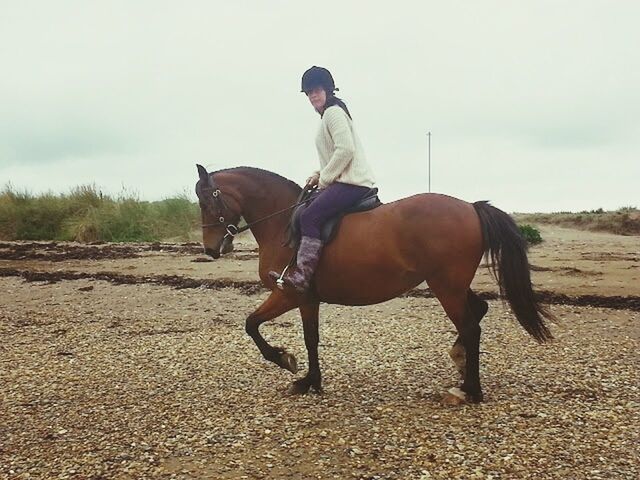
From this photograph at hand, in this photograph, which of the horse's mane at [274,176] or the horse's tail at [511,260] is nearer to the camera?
the horse's tail at [511,260]

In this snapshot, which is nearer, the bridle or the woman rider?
the woman rider

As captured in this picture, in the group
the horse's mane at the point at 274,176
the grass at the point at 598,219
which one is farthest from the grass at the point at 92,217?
the horse's mane at the point at 274,176

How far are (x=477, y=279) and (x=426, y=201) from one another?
26.3 ft

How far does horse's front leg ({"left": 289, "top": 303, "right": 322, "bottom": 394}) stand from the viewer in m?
6.01

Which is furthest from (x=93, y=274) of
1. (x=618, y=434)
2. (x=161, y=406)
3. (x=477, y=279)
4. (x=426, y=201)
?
(x=618, y=434)

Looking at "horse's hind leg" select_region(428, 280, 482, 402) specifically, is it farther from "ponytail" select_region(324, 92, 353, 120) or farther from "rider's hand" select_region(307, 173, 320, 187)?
"ponytail" select_region(324, 92, 353, 120)

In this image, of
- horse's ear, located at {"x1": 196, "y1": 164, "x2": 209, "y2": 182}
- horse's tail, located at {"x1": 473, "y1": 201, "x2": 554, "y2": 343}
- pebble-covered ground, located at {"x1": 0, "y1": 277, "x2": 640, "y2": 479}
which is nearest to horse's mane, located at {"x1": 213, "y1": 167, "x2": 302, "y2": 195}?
horse's ear, located at {"x1": 196, "y1": 164, "x2": 209, "y2": 182}

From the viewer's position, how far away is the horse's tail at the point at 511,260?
221 inches

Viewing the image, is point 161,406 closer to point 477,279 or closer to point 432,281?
point 432,281

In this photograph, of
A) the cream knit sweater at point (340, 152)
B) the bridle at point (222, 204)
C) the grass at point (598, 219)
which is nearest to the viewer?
the cream knit sweater at point (340, 152)

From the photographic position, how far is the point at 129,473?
436 cm

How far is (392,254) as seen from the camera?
18.8ft

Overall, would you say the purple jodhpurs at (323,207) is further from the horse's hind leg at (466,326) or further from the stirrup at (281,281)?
the horse's hind leg at (466,326)

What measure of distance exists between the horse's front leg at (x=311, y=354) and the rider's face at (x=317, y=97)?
1858 millimetres
